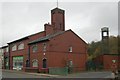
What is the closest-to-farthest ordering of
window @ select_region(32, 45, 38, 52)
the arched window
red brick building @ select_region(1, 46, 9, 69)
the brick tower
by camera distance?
the arched window, window @ select_region(32, 45, 38, 52), the brick tower, red brick building @ select_region(1, 46, 9, 69)

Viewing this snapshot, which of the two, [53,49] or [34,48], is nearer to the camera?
[53,49]

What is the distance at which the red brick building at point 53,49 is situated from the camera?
4319 cm

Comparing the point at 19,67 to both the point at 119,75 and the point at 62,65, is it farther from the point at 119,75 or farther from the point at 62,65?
the point at 119,75

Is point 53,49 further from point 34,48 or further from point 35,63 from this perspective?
point 34,48

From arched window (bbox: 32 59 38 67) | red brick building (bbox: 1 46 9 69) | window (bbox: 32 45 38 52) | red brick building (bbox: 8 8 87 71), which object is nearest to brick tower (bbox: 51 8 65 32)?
red brick building (bbox: 8 8 87 71)

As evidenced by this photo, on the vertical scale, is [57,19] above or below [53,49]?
above

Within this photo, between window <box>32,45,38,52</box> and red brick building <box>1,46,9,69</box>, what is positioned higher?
window <box>32,45,38,52</box>

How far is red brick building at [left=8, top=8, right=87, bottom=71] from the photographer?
43.2 metres

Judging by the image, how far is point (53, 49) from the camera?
141 ft

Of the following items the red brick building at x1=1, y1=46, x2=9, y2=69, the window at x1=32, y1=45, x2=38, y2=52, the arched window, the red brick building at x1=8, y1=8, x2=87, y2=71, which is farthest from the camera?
the red brick building at x1=1, y1=46, x2=9, y2=69

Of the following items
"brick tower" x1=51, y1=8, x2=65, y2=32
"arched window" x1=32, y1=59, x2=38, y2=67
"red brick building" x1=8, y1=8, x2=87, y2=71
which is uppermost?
"brick tower" x1=51, y1=8, x2=65, y2=32

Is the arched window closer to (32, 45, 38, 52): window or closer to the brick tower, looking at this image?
(32, 45, 38, 52): window

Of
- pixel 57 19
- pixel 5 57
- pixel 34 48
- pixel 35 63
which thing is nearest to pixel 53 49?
pixel 35 63

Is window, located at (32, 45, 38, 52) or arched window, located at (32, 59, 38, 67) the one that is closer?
arched window, located at (32, 59, 38, 67)
